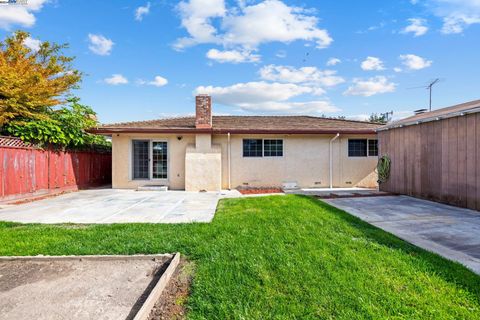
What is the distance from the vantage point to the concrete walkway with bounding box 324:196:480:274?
13.2 ft

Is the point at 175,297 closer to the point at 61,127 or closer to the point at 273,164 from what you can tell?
the point at 273,164

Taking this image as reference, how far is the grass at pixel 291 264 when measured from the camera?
8.16 ft

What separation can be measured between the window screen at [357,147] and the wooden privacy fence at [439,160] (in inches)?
89.6

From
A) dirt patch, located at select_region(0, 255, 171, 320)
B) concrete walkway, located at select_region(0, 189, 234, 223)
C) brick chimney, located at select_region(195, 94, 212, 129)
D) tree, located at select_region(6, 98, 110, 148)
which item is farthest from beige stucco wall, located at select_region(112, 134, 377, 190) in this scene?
dirt patch, located at select_region(0, 255, 171, 320)

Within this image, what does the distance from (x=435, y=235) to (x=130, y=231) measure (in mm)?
5706

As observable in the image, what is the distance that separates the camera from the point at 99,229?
5.21 metres

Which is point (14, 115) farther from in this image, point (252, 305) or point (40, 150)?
point (252, 305)

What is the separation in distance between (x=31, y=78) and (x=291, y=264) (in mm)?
12002

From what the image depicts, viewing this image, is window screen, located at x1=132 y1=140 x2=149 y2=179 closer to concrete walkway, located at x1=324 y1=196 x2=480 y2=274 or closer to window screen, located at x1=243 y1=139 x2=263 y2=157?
window screen, located at x1=243 y1=139 x2=263 y2=157

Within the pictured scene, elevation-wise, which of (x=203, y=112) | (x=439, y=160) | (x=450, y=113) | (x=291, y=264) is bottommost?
(x=291, y=264)

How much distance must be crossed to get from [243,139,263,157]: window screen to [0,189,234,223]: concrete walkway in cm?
398

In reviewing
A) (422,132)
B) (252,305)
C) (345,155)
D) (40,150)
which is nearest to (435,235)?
(252,305)

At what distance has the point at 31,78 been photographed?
10.2 metres

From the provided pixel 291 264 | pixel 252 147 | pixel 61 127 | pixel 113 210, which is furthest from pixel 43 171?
pixel 291 264
